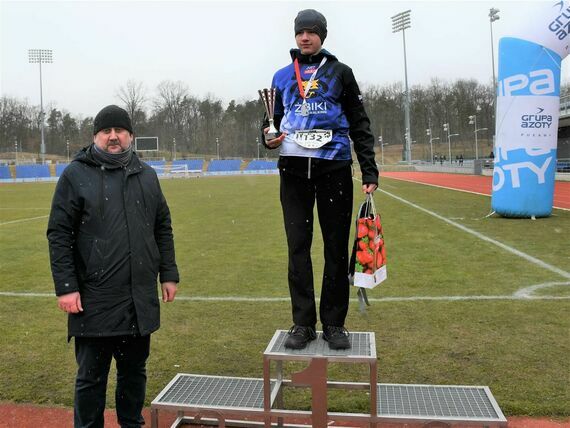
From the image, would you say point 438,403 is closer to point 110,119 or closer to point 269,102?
point 269,102

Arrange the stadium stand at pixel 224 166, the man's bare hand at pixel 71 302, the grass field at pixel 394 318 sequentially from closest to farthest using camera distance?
the man's bare hand at pixel 71 302, the grass field at pixel 394 318, the stadium stand at pixel 224 166

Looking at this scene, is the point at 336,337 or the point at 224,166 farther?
the point at 224,166

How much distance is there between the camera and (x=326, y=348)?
326 cm

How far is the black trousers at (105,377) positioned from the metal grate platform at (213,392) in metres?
0.18

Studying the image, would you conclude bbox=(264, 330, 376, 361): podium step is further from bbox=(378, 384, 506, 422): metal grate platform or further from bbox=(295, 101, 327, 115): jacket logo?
bbox=(295, 101, 327, 115): jacket logo

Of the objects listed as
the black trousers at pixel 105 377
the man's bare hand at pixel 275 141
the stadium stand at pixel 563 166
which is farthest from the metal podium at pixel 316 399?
the stadium stand at pixel 563 166

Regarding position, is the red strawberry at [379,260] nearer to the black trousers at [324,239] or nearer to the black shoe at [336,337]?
the black trousers at [324,239]

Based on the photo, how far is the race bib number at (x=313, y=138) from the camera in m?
3.24

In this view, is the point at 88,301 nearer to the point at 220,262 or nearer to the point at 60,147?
the point at 220,262

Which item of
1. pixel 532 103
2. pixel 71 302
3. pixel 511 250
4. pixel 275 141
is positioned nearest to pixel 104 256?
pixel 71 302

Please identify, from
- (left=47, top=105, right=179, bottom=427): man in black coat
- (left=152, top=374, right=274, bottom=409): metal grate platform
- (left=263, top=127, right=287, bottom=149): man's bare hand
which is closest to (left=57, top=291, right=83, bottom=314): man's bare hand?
(left=47, top=105, right=179, bottom=427): man in black coat

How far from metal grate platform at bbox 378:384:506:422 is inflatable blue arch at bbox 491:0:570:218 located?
10.2 metres

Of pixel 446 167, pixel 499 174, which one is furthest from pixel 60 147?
A: pixel 499 174

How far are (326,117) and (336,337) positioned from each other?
4.38 feet
